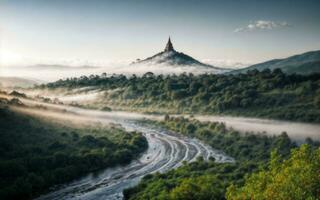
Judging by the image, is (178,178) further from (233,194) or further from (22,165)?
(233,194)

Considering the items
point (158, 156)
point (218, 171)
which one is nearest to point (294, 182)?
point (218, 171)

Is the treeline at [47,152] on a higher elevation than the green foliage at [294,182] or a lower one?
lower

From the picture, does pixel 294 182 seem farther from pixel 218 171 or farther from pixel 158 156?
pixel 158 156

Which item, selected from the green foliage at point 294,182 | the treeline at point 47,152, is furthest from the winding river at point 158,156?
the green foliage at point 294,182

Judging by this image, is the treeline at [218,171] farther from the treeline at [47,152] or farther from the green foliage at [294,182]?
the treeline at [47,152]

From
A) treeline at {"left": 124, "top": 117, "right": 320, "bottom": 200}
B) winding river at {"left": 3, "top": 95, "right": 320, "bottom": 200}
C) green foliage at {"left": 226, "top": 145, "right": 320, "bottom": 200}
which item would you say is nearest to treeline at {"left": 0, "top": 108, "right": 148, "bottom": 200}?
winding river at {"left": 3, "top": 95, "right": 320, "bottom": 200}

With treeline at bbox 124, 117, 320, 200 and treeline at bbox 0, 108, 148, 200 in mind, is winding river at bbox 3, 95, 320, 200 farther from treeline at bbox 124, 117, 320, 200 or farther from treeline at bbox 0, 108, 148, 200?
treeline at bbox 124, 117, 320, 200

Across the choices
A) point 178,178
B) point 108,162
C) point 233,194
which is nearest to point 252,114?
point 108,162
